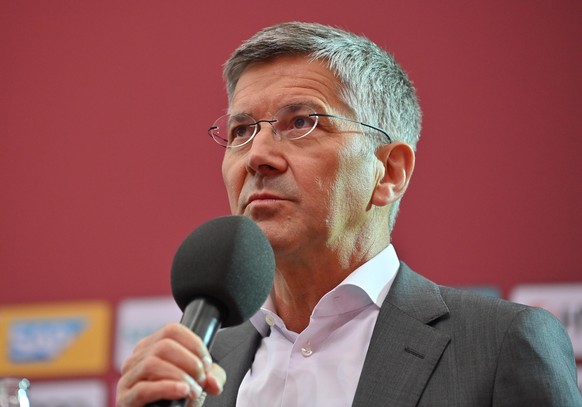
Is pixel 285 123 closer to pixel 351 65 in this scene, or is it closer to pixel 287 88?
pixel 287 88

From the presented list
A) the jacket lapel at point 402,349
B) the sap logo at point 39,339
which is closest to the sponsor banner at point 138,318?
Result: the sap logo at point 39,339

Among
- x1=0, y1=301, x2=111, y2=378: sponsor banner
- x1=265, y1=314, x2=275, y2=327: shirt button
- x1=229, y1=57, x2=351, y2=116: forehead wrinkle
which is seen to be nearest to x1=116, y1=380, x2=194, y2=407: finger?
x1=265, y1=314, x2=275, y2=327: shirt button

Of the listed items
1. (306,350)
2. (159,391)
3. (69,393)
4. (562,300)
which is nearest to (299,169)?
(306,350)

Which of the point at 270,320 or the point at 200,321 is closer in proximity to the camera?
the point at 200,321

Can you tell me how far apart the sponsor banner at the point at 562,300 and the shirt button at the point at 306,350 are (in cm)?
104

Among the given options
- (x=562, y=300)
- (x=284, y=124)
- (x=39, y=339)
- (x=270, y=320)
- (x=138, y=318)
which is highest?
(x=284, y=124)

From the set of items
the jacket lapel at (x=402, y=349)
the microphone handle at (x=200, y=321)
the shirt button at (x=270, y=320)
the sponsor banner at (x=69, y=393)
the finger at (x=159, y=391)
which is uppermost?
the microphone handle at (x=200, y=321)

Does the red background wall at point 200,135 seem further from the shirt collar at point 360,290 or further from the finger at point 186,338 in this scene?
the finger at point 186,338

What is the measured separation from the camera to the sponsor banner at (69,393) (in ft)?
9.29

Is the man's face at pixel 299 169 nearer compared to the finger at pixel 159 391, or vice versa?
the finger at pixel 159 391

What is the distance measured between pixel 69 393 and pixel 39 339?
0.74 feet

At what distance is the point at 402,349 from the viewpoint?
1.65 metres

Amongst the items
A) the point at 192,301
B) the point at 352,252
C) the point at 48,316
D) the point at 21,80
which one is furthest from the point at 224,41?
the point at 192,301

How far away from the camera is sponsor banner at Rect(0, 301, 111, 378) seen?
9.50ft
